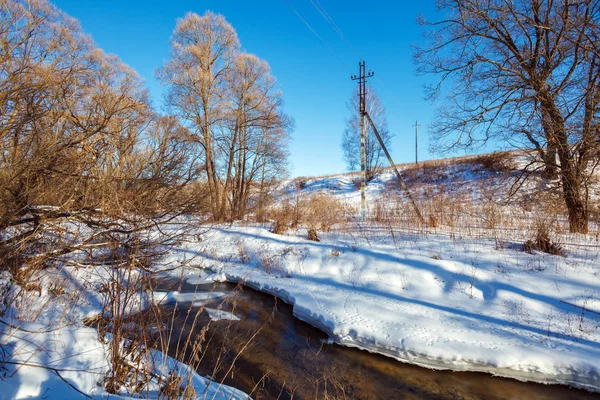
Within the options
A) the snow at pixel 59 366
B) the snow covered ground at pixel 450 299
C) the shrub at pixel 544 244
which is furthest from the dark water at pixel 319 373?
the shrub at pixel 544 244

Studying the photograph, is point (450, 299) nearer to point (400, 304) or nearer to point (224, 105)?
point (400, 304)

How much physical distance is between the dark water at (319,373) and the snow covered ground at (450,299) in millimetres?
159

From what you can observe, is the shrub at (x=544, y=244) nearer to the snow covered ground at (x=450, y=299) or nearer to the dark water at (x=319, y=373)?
the snow covered ground at (x=450, y=299)

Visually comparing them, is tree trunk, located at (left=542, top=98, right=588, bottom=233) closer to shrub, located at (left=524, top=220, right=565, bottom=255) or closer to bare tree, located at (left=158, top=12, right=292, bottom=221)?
shrub, located at (left=524, top=220, right=565, bottom=255)

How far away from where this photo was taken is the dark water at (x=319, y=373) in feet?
10.2

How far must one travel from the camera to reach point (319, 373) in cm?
348

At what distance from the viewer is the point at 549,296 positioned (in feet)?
14.7

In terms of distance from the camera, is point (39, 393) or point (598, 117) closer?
point (39, 393)

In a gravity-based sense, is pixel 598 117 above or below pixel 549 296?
above

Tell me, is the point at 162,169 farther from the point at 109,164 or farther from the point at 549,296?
the point at 549,296

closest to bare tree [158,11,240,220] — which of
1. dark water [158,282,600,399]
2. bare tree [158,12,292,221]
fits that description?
bare tree [158,12,292,221]

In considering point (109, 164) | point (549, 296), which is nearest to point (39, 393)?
point (109, 164)

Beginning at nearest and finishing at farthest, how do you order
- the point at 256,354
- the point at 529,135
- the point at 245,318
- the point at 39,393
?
the point at 39,393, the point at 256,354, the point at 245,318, the point at 529,135

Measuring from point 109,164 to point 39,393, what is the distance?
2890 mm
